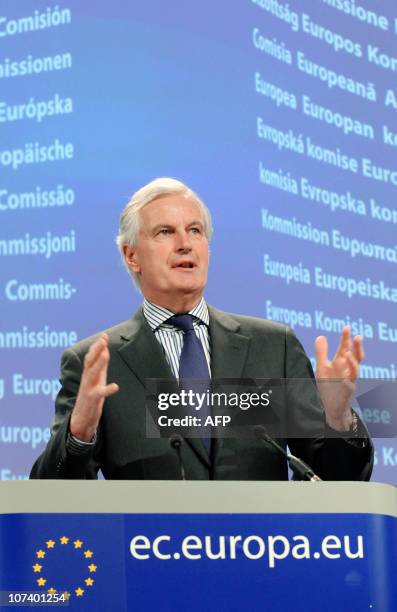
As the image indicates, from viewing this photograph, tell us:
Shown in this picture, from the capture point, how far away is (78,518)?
198 cm

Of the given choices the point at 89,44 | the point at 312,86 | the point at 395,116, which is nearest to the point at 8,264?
the point at 89,44

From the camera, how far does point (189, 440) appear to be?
2.64m

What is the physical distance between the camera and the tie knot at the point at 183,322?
290 cm

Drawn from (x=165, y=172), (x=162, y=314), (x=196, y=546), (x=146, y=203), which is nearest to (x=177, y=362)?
(x=162, y=314)

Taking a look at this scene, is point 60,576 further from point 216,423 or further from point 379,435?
point 379,435

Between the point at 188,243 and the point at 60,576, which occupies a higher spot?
the point at 188,243

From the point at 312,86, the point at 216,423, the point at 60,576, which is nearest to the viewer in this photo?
the point at 60,576

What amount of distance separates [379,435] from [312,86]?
10.6 ft

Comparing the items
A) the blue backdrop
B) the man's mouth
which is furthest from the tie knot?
the blue backdrop

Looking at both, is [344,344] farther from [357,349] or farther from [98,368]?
[98,368]

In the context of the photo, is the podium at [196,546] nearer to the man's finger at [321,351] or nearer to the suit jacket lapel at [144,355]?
the man's finger at [321,351]

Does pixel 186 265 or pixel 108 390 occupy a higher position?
pixel 186 265

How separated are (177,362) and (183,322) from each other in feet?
0.39

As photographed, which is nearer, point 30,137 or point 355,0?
point 30,137
